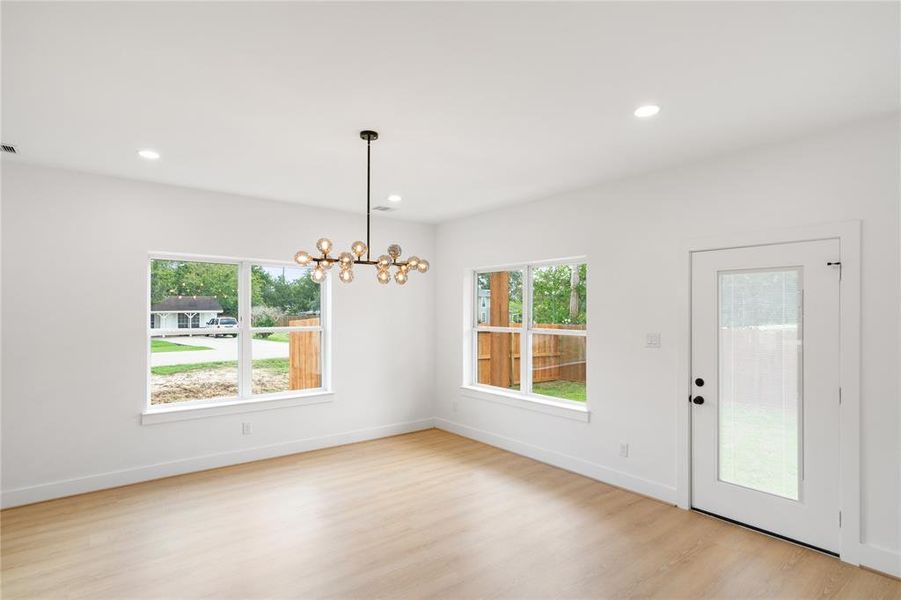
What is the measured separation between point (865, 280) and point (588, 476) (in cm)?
266

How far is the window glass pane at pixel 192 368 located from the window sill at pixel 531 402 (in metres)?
2.71

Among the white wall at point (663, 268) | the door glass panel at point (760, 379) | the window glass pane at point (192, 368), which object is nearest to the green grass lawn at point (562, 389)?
the white wall at point (663, 268)

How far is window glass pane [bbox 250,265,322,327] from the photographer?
5176 mm

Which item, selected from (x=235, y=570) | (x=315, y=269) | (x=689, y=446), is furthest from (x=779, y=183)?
(x=235, y=570)

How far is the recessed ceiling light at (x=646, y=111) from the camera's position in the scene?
8.91ft

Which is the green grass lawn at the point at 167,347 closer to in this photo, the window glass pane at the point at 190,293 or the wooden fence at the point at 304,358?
the window glass pane at the point at 190,293

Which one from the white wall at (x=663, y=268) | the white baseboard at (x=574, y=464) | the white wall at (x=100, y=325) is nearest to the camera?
the white wall at (x=663, y=268)

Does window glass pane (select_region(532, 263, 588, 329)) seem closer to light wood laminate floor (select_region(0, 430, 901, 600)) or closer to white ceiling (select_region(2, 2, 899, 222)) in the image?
white ceiling (select_region(2, 2, 899, 222))

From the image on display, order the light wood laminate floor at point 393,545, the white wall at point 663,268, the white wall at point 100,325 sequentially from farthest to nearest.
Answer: the white wall at point 100,325 → the white wall at point 663,268 → the light wood laminate floor at point 393,545

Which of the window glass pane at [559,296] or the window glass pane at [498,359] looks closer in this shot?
the window glass pane at [559,296]

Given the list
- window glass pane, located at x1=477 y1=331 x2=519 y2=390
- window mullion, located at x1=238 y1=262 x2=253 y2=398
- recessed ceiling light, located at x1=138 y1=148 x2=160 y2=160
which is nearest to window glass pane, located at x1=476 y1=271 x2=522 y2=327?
window glass pane, located at x1=477 y1=331 x2=519 y2=390

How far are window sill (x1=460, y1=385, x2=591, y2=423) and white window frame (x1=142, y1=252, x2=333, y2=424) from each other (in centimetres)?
175

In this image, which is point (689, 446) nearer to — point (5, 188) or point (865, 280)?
point (865, 280)

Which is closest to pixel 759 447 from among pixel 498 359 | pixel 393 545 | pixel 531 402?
pixel 531 402
